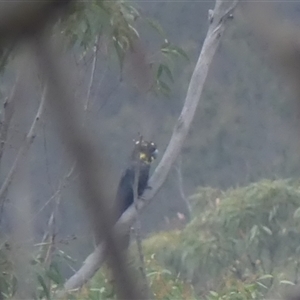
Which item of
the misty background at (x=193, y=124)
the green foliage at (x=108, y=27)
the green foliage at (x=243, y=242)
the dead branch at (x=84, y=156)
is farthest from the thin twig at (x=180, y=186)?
the dead branch at (x=84, y=156)

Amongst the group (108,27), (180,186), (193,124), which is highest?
(108,27)

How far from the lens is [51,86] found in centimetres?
32

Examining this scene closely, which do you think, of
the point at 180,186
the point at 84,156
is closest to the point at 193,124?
the point at 180,186

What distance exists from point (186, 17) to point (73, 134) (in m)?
2.42

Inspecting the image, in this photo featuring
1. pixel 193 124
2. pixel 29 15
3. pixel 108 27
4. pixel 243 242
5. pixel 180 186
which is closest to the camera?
pixel 29 15

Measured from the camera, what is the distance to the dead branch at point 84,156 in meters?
0.32

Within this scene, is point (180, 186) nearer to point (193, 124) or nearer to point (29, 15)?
point (193, 124)

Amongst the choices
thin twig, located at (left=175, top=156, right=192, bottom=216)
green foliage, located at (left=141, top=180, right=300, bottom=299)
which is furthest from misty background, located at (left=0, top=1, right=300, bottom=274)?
green foliage, located at (left=141, top=180, right=300, bottom=299)

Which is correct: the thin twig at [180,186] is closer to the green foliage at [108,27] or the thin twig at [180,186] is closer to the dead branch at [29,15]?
the green foliage at [108,27]

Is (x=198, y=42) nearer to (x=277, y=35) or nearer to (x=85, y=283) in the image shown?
(x=85, y=283)

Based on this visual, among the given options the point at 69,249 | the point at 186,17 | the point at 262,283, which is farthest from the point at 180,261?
the point at 186,17

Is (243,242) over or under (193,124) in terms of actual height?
under

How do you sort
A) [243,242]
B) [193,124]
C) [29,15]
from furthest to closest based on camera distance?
[193,124]
[243,242]
[29,15]

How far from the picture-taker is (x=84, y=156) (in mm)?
324
